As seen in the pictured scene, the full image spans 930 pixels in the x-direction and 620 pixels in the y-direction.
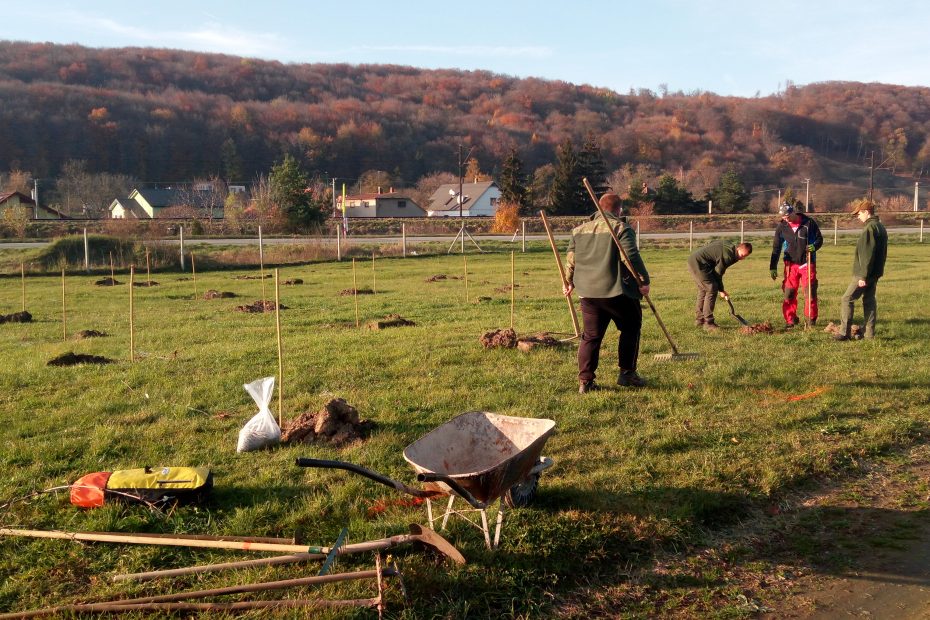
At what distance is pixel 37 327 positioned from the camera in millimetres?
13992

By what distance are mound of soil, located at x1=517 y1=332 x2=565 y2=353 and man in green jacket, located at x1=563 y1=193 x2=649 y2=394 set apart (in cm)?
190

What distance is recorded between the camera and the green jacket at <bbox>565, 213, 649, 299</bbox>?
7.51m

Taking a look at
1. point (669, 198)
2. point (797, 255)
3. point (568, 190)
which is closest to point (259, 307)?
point (797, 255)

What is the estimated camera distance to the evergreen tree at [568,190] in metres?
67.3

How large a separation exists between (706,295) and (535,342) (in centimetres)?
375

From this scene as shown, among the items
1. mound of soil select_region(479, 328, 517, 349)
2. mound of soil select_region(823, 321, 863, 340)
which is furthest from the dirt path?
mound of soil select_region(823, 321, 863, 340)

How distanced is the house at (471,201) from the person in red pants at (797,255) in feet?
244

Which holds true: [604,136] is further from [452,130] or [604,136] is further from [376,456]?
[376,456]

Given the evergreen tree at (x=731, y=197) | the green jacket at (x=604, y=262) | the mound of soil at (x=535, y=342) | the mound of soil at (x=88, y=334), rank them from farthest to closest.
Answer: the evergreen tree at (x=731, y=197), the mound of soil at (x=88, y=334), the mound of soil at (x=535, y=342), the green jacket at (x=604, y=262)

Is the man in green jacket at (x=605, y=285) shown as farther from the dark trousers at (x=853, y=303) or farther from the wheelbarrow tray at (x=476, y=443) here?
the dark trousers at (x=853, y=303)

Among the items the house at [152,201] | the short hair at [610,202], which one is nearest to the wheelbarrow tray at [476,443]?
the short hair at [610,202]

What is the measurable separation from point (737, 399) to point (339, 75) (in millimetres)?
172213

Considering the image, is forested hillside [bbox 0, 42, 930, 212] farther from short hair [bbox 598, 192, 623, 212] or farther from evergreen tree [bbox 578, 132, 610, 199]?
short hair [bbox 598, 192, 623, 212]

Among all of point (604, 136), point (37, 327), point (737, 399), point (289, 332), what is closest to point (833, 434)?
point (737, 399)
